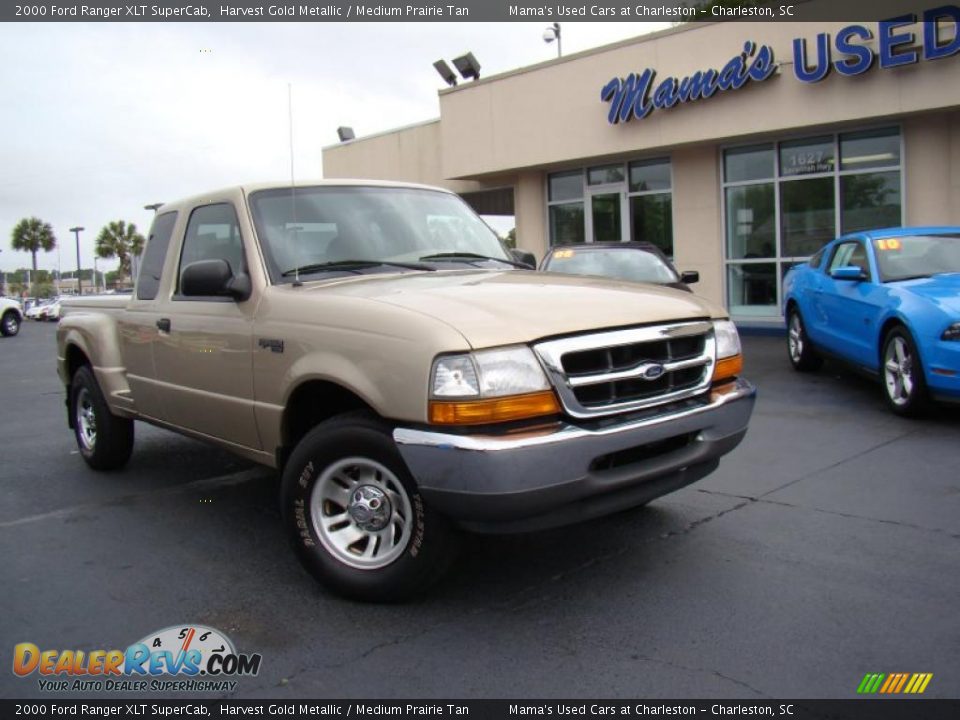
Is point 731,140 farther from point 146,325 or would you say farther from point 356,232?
point 146,325

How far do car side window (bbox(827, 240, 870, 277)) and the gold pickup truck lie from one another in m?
4.69

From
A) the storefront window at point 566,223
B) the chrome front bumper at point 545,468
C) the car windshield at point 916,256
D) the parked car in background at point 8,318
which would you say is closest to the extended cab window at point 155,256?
the chrome front bumper at point 545,468

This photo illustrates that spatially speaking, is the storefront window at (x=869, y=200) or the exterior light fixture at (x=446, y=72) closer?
the storefront window at (x=869, y=200)

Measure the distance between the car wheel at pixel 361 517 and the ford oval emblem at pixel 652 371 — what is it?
102cm

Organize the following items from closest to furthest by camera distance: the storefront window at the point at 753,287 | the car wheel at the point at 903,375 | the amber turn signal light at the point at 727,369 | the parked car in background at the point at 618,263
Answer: the amber turn signal light at the point at 727,369 < the car wheel at the point at 903,375 < the parked car in background at the point at 618,263 < the storefront window at the point at 753,287

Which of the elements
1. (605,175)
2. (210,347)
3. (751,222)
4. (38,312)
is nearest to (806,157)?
(751,222)

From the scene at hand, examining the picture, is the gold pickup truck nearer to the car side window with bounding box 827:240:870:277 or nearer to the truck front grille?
the truck front grille

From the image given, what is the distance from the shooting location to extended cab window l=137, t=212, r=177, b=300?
5.38 meters

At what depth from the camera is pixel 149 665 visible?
321cm

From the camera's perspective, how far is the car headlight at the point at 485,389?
314cm

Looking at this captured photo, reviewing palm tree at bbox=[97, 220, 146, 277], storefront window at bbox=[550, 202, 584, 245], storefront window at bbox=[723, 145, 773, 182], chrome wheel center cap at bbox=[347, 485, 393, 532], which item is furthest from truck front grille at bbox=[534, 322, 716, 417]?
palm tree at bbox=[97, 220, 146, 277]

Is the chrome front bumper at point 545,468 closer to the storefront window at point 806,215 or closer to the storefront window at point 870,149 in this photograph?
the storefront window at point 870,149
